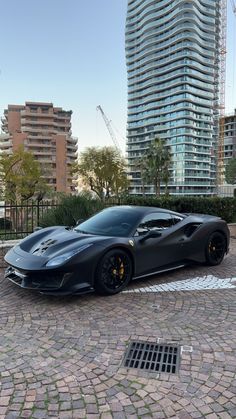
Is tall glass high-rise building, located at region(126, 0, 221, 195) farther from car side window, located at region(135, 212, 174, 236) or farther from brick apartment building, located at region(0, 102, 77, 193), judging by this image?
car side window, located at region(135, 212, 174, 236)

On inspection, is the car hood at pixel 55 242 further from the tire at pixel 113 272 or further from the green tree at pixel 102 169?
the green tree at pixel 102 169

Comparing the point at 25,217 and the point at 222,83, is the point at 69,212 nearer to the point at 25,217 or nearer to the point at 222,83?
the point at 25,217

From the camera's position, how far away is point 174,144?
10162cm

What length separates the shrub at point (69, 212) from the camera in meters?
7.35

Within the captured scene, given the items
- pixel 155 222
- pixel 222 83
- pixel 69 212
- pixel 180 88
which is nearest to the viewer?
pixel 155 222

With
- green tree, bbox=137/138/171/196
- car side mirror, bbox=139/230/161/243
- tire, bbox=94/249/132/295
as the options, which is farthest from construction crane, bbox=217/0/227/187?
tire, bbox=94/249/132/295

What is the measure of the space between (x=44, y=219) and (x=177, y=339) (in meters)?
5.11

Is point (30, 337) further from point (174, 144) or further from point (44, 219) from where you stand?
point (174, 144)

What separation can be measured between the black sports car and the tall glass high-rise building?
8797 cm

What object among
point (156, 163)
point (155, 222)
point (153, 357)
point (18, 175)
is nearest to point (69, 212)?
point (155, 222)

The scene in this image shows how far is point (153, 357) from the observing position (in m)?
2.81

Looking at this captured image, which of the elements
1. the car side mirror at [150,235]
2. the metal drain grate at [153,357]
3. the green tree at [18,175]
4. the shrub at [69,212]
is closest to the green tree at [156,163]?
the green tree at [18,175]

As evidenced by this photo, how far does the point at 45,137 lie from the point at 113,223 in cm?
8357

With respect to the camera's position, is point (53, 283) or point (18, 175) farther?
point (18, 175)
